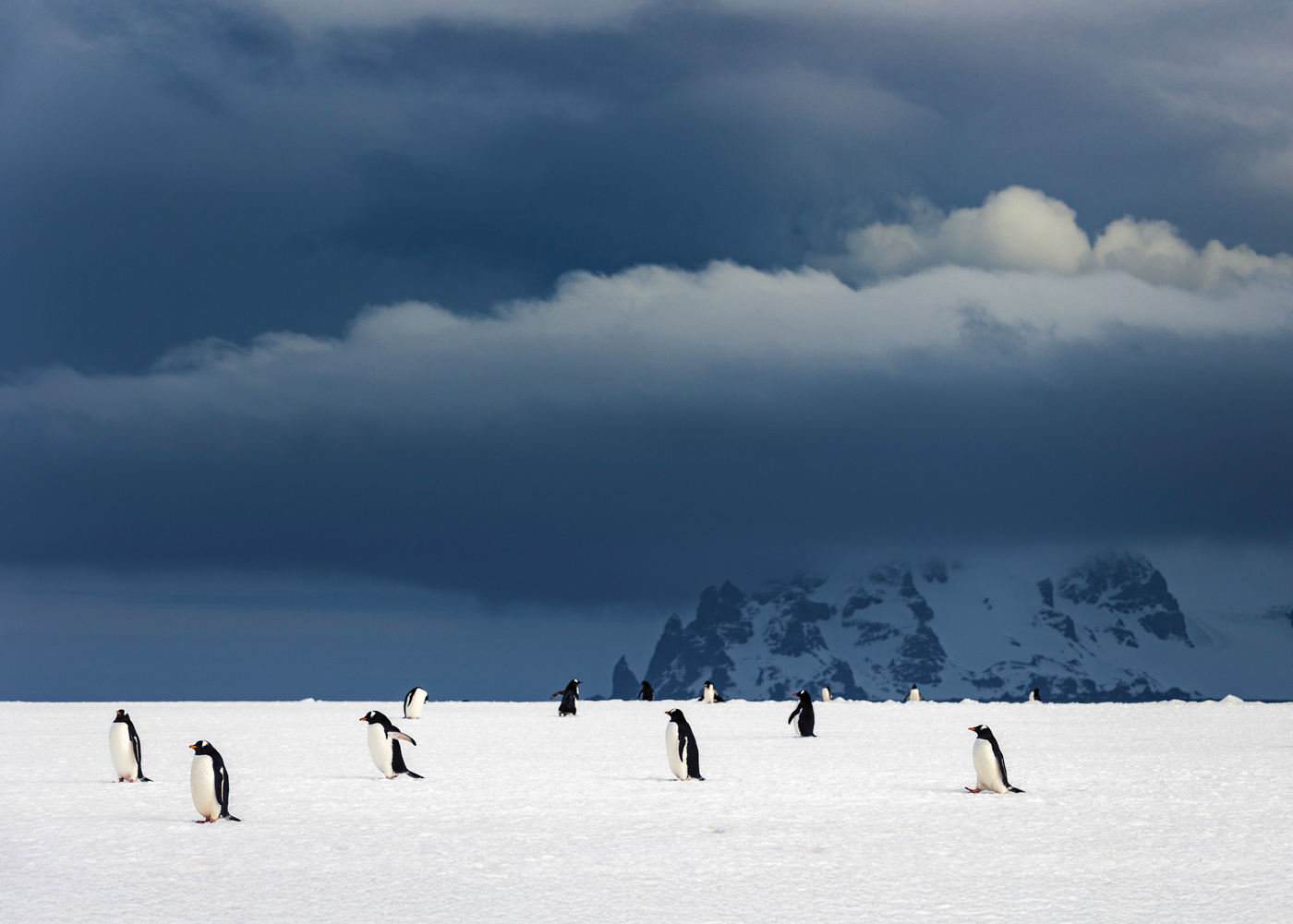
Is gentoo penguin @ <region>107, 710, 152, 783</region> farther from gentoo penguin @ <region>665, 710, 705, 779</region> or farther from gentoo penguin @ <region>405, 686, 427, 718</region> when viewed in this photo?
gentoo penguin @ <region>405, 686, 427, 718</region>

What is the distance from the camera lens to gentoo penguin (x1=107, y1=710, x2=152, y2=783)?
69.9ft

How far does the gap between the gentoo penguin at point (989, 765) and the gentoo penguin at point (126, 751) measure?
473 inches

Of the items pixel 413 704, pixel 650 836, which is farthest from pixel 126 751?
pixel 413 704

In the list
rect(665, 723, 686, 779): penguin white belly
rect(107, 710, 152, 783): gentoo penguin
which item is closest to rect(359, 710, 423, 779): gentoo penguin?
rect(107, 710, 152, 783): gentoo penguin

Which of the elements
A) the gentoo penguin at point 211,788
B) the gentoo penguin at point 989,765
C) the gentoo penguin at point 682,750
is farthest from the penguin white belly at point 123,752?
the gentoo penguin at point 989,765

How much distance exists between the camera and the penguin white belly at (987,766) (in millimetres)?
19656

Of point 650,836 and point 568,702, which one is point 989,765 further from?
point 568,702

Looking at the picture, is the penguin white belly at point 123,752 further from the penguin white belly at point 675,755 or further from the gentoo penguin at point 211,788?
the penguin white belly at point 675,755

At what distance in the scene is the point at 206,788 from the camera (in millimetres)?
16375

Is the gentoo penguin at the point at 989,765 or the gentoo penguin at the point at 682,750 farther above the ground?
the gentoo penguin at the point at 682,750

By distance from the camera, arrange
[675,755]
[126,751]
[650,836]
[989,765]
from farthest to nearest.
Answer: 1. [675,755]
2. [126,751]
3. [989,765]
4. [650,836]

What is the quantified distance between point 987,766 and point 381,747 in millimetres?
8809

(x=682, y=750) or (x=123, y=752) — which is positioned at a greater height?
(x=123, y=752)

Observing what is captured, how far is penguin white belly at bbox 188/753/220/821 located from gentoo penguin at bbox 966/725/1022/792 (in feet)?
32.1
